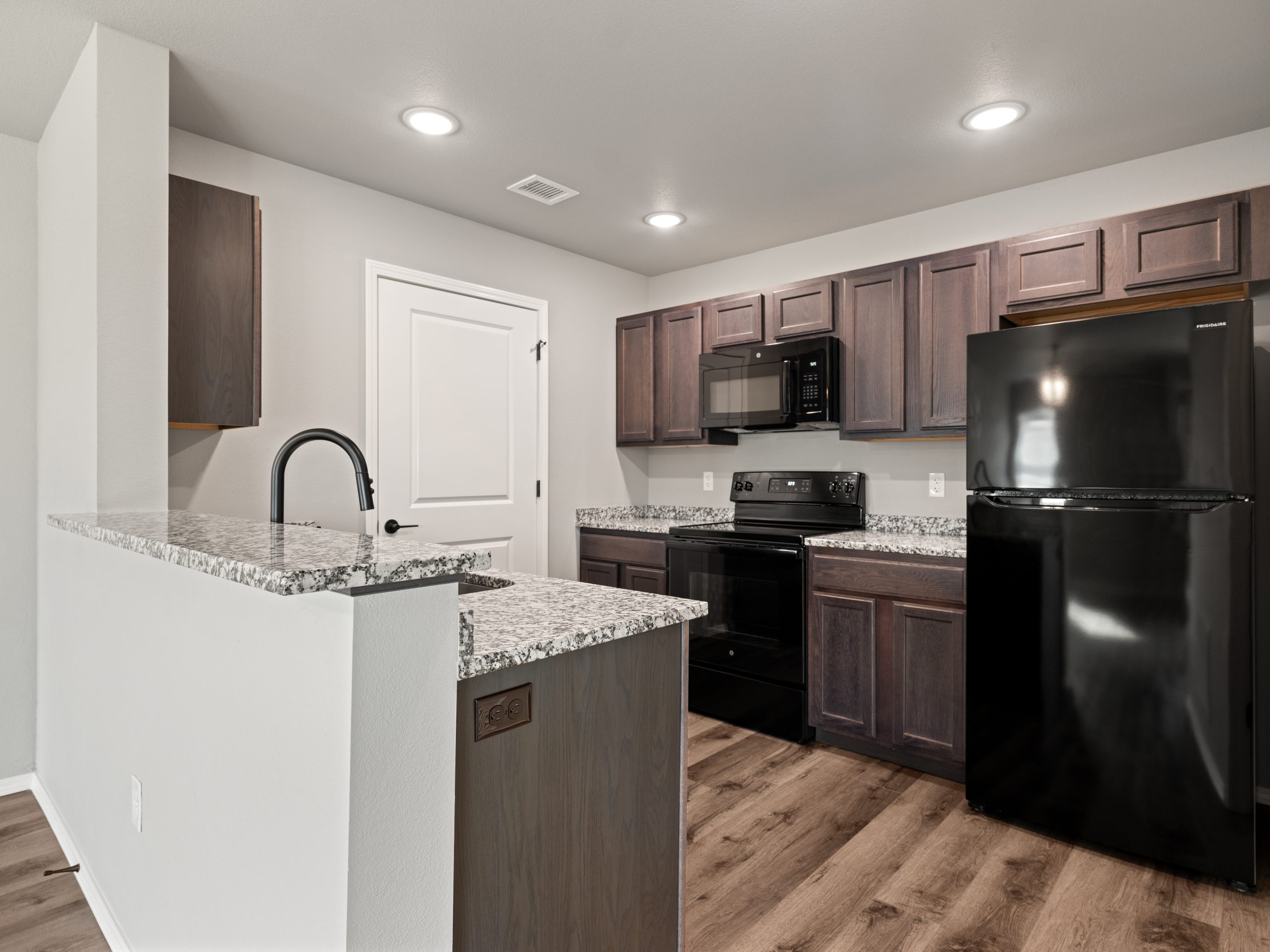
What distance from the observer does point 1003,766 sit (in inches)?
95.5

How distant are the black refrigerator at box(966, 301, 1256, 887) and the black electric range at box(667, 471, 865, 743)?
0.80 meters

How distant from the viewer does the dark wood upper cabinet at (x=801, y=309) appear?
3.42 metres

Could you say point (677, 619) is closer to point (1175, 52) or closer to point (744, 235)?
point (1175, 52)

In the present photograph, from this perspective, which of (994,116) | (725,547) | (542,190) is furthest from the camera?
(725,547)

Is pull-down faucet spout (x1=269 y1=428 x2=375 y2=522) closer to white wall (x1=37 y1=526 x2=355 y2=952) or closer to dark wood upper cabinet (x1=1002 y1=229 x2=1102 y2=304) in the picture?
white wall (x1=37 y1=526 x2=355 y2=952)

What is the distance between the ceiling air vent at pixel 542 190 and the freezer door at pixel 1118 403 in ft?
5.99

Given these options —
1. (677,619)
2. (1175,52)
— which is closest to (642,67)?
(1175,52)

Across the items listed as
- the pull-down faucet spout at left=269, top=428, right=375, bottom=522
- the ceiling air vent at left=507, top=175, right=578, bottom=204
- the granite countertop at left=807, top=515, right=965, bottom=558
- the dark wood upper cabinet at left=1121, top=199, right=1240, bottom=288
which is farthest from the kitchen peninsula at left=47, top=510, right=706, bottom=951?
the dark wood upper cabinet at left=1121, top=199, right=1240, bottom=288

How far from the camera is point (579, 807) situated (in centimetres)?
123

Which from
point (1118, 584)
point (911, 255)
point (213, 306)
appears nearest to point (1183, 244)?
point (911, 255)

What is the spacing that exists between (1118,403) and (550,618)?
1.96 metres

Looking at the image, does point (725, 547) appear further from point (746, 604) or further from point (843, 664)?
Result: point (843, 664)

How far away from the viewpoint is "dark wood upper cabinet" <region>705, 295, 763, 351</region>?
3.69 metres

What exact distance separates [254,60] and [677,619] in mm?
2180
